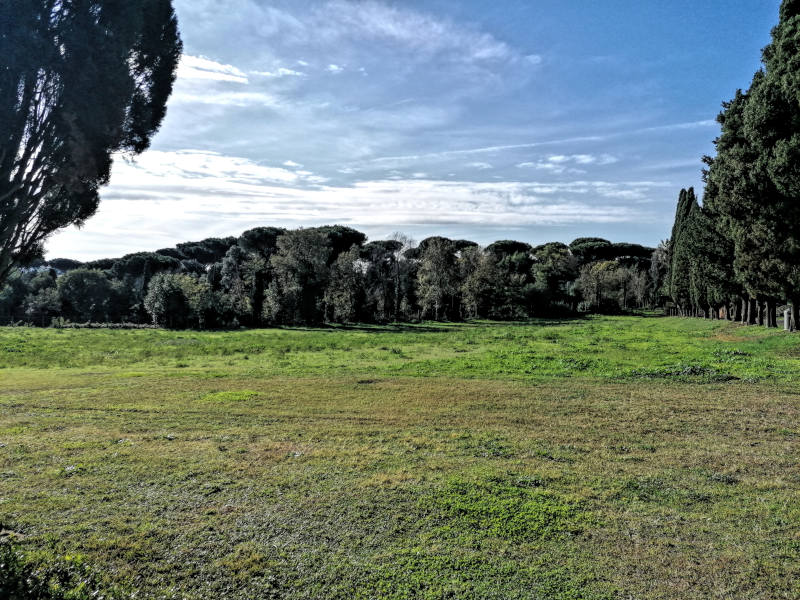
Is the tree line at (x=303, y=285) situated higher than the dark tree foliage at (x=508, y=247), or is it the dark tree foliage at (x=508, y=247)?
the dark tree foliage at (x=508, y=247)

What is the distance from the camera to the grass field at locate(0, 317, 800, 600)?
4781 millimetres

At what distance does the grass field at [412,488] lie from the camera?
478cm

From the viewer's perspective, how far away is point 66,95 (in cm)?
669

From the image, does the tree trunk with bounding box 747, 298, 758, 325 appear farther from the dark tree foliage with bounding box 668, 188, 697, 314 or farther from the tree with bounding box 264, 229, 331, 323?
the tree with bounding box 264, 229, 331, 323

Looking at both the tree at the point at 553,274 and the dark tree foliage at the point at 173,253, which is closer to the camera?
the tree at the point at 553,274

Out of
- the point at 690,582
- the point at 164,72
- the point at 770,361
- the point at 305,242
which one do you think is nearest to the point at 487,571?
the point at 690,582

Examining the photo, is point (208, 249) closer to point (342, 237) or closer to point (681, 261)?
point (342, 237)

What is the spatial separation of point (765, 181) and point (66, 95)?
81.2 feet

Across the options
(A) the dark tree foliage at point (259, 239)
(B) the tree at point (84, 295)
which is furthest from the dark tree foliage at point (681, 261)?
(B) the tree at point (84, 295)

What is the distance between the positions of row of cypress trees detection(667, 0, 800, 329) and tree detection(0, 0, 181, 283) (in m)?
20.3

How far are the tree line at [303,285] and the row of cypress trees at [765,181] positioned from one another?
32.4 m

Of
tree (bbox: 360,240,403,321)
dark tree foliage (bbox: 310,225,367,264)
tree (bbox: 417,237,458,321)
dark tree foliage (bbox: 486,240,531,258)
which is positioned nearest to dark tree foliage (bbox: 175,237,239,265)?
dark tree foliage (bbox: 310,225,367,264)

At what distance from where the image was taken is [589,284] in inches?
3061

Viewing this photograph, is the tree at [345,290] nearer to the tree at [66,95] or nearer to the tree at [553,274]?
the tree at [553,274]
